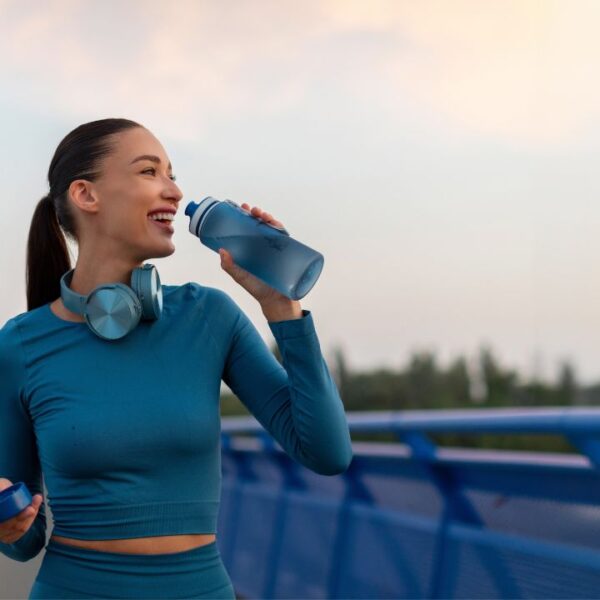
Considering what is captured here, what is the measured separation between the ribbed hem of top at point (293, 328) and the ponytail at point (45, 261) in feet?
1.86

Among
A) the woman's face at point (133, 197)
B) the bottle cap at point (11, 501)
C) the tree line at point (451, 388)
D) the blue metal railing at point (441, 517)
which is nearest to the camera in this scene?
the bottle cap at point (11, 501)

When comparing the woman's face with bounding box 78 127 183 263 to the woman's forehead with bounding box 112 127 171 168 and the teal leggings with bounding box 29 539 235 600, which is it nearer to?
the woman's forehead with bounding box 112 127 171 168

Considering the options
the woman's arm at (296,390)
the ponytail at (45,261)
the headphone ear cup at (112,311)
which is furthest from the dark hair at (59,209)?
the woman's arm at (296,390)

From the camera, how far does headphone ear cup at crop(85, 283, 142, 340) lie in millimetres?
2175

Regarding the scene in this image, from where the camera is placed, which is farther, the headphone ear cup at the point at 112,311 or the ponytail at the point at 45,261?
the ponytail at the point at 45,261

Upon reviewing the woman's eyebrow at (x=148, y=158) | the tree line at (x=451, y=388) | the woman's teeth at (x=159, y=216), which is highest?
the woman's eyebrow at (x=148, y=158)

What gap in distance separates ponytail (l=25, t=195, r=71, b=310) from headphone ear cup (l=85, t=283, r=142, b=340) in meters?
0.32

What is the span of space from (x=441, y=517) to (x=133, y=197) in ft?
10.3

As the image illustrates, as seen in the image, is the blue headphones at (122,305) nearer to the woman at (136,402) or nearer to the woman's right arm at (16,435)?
the woman at (136,402)

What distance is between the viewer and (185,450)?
212cm

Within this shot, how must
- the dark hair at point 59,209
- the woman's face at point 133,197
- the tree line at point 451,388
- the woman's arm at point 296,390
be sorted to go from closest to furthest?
the woman's arm at point 296,390 → the woman's face at point 133,197 → the dark hair at point 59,209 → the tree line at point 451,388

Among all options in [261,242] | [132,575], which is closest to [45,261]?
[261,242]

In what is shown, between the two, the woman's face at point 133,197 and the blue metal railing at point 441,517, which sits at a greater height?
the woman's face at point 133,197

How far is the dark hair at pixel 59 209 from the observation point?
2.36m
